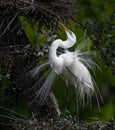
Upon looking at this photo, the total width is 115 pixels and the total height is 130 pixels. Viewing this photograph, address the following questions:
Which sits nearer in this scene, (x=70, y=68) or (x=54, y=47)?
(x=54, y=47)

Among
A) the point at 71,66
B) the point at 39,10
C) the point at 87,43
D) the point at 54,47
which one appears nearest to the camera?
the point at 39,10

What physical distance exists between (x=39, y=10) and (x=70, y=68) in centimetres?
60

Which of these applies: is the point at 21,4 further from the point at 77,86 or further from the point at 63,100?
the point at 63,100

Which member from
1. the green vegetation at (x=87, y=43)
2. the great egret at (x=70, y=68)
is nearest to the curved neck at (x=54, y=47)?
the great egret at (x=70, y=68)

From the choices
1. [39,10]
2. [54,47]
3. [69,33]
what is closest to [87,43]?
[69,33]

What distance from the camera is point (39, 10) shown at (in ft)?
17.9

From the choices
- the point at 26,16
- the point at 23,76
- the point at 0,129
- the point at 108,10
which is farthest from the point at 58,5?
the point at 108,10

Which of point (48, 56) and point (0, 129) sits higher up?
point (48, 56)

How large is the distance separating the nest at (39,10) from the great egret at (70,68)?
84 millimetres

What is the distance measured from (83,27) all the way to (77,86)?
54cm

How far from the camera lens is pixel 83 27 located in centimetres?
570

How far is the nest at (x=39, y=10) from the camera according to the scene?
214 inches

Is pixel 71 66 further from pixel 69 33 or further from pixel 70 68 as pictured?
pixel 69 33

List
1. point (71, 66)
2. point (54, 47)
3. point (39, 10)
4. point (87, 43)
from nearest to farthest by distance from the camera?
point (39, 10) < point (54, 47) < point (87, 43) < point (71, 66)
